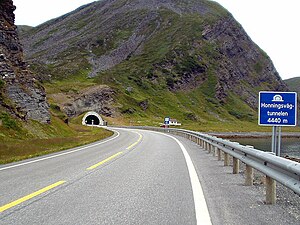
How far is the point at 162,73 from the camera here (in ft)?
520

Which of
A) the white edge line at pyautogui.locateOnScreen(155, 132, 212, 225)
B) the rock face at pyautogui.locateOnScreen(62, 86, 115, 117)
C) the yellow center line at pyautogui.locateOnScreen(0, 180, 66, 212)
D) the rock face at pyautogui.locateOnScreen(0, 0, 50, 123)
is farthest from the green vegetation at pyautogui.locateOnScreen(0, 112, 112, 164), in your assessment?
the rock face at pyautogui.locateOnScreen(62, 86, 115, 117)

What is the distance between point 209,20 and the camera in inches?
7736

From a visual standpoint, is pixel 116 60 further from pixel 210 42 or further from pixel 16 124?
pixel 16 124

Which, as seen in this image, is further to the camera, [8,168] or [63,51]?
[63,51]

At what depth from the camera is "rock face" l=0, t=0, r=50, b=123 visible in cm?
3553

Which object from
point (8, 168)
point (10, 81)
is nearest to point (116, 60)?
point (10, 81)

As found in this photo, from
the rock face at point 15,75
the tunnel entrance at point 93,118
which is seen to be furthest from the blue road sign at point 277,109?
the tunnel entrance at point 93,118

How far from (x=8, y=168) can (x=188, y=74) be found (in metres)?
154

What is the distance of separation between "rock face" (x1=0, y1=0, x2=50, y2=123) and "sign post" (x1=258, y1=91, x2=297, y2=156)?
28746 mm

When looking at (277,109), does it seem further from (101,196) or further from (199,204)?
(101,196)

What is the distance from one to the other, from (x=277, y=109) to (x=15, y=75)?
3120cm

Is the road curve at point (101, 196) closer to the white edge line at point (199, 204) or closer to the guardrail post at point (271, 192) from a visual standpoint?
the white edge line at point (199, 204)

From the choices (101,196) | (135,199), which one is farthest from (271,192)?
(101,196)

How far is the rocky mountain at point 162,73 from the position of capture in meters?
121
